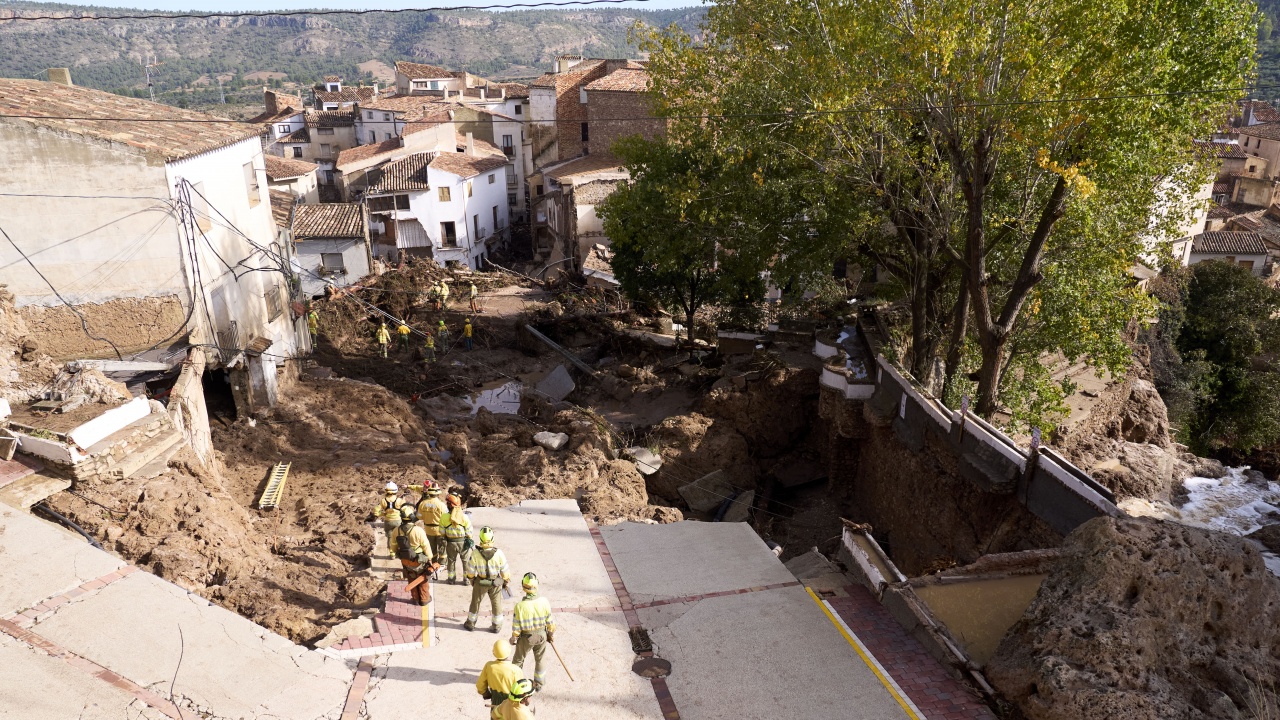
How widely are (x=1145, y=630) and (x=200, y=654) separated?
9291mm

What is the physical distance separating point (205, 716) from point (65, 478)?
4948 mm

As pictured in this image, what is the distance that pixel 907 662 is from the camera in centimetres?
928

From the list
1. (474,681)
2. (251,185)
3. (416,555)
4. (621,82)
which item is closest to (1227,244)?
(621,82)

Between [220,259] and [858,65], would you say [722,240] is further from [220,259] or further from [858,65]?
[220,259]

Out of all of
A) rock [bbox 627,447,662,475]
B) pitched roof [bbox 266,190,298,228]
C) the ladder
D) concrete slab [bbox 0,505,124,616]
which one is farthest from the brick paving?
pitched roof [bbox 266,190,298,228]

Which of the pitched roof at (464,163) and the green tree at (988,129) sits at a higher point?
the green tree at (988,129)

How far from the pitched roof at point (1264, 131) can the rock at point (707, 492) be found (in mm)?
53135

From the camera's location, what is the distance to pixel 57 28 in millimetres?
133375

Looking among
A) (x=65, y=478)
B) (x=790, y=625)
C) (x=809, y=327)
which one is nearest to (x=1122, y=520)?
(x=790, y=625)

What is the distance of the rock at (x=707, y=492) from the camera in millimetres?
17047

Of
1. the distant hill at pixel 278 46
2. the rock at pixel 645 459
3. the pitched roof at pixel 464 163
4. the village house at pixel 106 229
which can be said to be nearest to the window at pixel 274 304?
the village house at pixel 106 229

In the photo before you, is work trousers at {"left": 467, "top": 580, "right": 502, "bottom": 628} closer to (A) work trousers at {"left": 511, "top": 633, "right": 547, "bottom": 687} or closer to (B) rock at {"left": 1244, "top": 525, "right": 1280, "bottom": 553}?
(A) work trousers at {"left": 511, "top": 633, "right": 547, "bottom": 687}

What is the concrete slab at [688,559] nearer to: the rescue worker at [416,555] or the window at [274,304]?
the rescue worker at [416,555]

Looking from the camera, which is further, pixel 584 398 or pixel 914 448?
pixel 584 398
